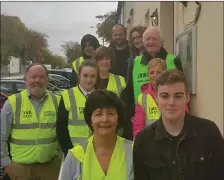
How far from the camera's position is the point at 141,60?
418cm

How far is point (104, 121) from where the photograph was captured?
244 centimetres

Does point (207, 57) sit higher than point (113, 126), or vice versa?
point (207, 57)

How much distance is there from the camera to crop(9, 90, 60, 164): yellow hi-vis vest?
12.4ft

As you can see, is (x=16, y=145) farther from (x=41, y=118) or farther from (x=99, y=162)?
(x=99, y=162)

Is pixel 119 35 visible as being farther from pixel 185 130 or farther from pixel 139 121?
pixel 185 130

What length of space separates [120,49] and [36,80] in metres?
1.73

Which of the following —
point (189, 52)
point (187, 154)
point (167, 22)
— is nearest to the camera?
point (187, 154)

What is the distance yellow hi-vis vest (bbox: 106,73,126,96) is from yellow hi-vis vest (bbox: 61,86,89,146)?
0.60 m

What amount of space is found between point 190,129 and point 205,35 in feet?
9.17

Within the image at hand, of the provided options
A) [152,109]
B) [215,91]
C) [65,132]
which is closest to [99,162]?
[152,109]

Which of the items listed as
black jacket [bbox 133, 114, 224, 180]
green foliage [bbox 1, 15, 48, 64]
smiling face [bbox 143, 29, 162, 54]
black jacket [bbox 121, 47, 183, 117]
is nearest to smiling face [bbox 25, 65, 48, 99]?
black jacket [bbox 121, 47, 183, 117]

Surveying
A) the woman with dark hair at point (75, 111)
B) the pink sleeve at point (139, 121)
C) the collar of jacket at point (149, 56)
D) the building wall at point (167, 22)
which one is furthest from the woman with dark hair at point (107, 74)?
the building wall at point (167, 22)

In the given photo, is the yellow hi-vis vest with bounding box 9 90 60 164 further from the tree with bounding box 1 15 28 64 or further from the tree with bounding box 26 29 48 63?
the tree with bounding box 26 29 48 63

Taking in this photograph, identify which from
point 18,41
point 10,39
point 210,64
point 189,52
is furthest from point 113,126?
point 18,41
